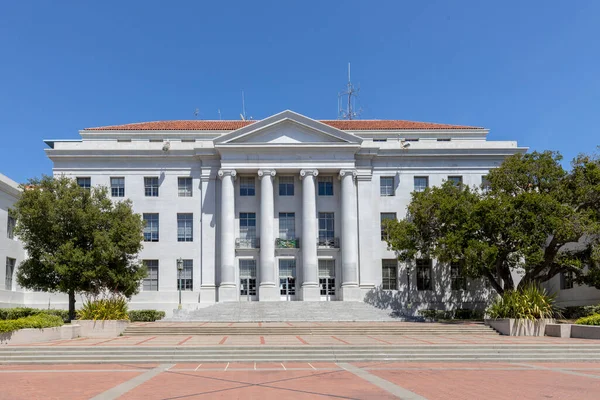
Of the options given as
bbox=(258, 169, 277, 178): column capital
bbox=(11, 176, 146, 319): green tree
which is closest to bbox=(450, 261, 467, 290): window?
bbox=(258, 169, 277, 178): column capital

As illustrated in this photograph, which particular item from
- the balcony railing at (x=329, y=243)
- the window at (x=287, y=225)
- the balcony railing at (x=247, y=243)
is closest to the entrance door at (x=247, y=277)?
the balcony railing at (x=247, y=243)

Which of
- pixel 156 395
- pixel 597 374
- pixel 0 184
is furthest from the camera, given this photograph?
pixel 0 184

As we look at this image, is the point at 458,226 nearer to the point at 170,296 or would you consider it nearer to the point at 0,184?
the point at 170,296

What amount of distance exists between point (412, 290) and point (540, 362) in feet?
80.4

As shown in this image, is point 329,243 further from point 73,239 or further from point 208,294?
point 73,239

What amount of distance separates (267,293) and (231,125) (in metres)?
16.1

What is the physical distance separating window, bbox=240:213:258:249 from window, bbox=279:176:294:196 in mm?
2758

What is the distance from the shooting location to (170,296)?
42.7 m

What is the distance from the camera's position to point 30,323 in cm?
2197

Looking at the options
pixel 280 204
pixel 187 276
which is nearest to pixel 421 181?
pixel 280 204

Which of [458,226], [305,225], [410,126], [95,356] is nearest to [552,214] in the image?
[458,226]

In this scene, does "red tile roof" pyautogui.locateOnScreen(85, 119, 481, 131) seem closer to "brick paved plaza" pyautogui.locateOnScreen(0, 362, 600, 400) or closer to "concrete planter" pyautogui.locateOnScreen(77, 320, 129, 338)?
"concrete planter" pyautogui.locateOnScreen(77, 320, 129, 338)

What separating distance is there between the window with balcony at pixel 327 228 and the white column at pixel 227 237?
6.39m

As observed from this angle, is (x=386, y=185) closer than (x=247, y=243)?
No
